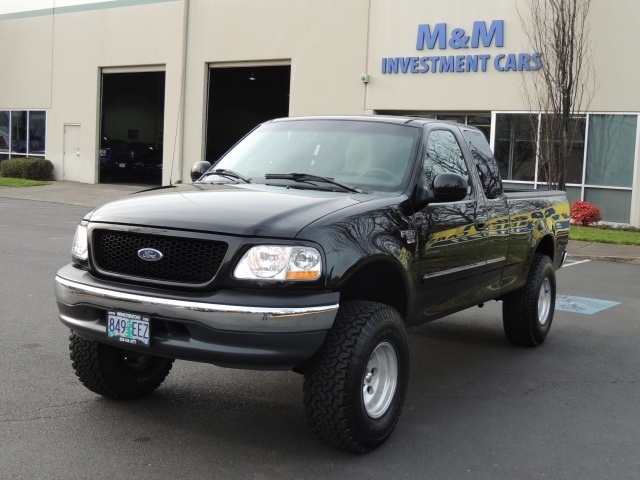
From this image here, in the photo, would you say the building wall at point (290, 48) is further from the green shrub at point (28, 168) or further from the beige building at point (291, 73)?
the green shrub at point (28, 168)

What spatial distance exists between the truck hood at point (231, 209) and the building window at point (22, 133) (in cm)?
3049

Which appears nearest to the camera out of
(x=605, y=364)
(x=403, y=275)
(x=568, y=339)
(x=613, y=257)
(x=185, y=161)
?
(x=403, y=275)

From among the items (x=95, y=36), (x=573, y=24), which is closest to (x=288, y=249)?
(x=573, y=24)

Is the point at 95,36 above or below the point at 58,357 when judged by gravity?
above

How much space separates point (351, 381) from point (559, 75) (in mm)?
17932

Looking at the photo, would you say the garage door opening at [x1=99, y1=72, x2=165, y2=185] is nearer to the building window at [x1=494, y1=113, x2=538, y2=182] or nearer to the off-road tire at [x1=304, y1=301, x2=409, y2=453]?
the building window at [x1=494, y1=113, x2=538, y2=182]

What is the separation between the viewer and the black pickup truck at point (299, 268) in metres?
4.21

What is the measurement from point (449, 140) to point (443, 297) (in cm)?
131

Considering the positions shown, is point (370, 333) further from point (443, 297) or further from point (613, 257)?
point (613, 257)

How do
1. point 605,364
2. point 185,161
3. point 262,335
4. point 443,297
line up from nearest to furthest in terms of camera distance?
point 262,335, point 443,297, point 605,364, point 185,161

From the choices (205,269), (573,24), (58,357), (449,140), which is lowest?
(58,357)

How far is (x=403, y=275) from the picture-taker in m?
5.00

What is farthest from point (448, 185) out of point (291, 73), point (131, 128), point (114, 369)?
point (131, 128)

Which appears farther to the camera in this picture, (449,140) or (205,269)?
(449,140)
